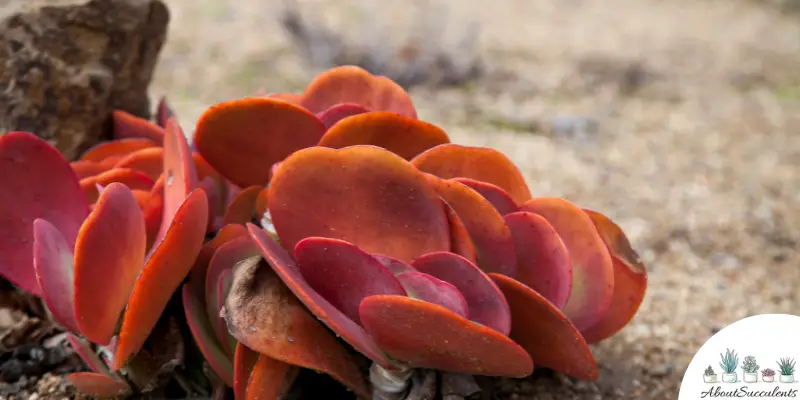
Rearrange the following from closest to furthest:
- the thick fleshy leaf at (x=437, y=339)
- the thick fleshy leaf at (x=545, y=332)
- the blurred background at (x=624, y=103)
Answer: the thick fleshy leaf at (x=437, y=339)
the thick fleshy leaf at (x=545, y=332)
the blurred background at (x=624, y=103)

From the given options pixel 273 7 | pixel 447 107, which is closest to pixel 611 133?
pixel 447 107

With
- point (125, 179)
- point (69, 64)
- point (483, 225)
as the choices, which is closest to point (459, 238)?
point (483, 225)

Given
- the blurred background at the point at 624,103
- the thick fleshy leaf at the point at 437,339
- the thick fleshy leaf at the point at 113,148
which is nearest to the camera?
the thick fleshy leaf at the point at 437,339

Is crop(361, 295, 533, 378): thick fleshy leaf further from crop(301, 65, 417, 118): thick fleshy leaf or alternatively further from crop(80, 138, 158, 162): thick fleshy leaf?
crop(80, 138, 158, 162): thick fleshy leaf

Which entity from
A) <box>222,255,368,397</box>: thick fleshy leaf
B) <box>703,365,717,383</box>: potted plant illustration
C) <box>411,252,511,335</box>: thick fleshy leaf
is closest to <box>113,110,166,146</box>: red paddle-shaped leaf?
<box>222,255,368,397</box>: thick fleshy leaf

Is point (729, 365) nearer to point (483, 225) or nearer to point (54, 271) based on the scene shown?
point (483, 225)

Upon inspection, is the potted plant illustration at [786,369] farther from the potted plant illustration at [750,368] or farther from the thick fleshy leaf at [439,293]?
the thick fleshy leaf at [439,293]

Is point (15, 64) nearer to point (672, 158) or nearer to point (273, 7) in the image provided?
point (672, 158)

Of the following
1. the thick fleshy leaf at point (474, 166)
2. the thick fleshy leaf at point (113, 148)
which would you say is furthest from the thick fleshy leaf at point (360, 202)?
the thick fleshy leaf at point (113, 148)
